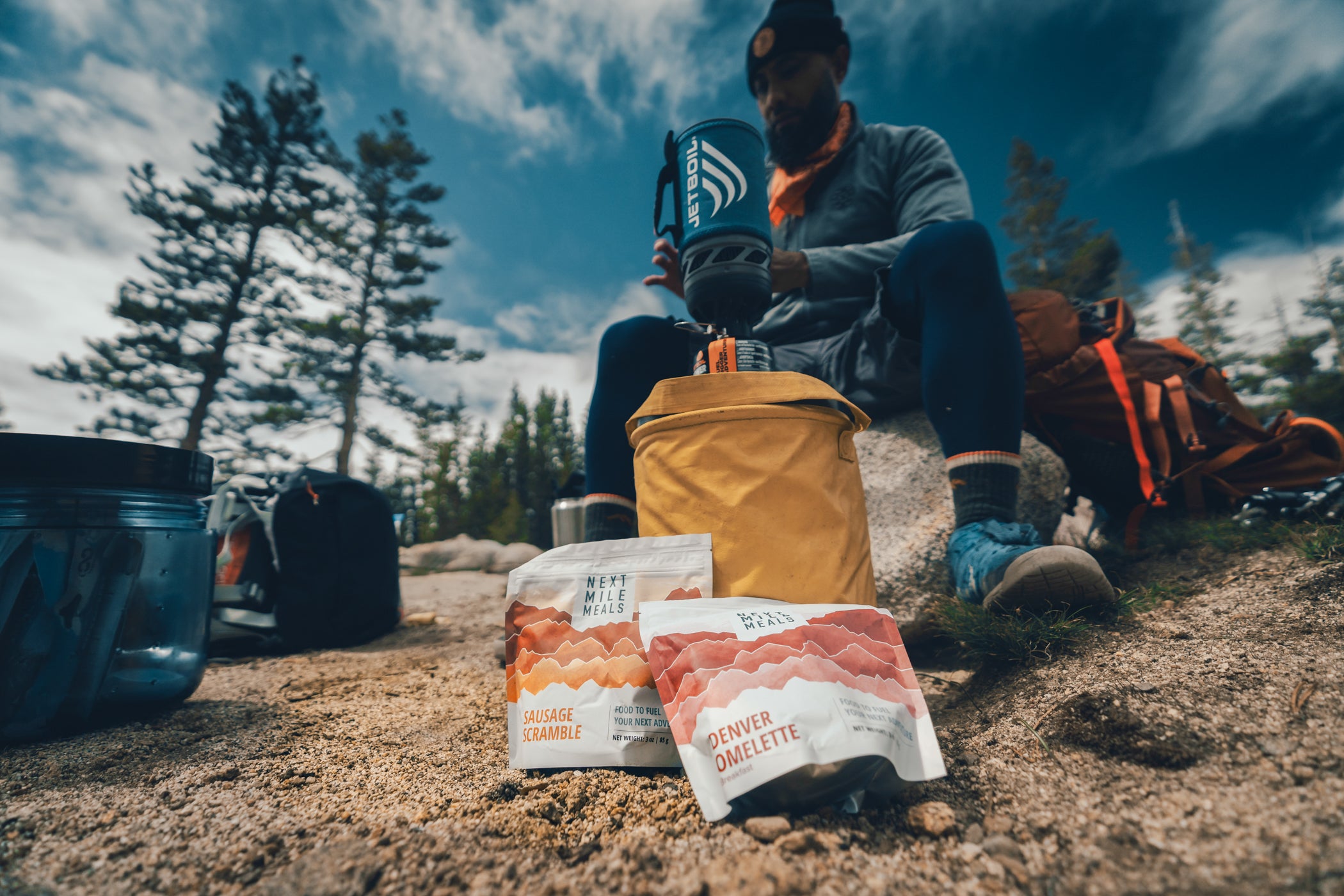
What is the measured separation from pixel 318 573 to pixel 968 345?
272 centimetres

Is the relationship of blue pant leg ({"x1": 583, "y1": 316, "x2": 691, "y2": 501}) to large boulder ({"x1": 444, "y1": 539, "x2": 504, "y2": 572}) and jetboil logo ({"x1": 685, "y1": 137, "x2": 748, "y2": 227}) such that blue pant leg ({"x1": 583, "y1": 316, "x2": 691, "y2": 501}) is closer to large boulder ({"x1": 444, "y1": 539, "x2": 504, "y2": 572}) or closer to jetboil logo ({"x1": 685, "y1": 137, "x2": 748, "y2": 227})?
jetboil logo ({"x1": 685, "y1": 137, "x2": 748, "y2": 227})

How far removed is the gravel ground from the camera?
0.61 meters

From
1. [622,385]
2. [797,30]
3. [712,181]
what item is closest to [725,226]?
[712,181]

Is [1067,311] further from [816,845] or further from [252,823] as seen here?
[252,823]

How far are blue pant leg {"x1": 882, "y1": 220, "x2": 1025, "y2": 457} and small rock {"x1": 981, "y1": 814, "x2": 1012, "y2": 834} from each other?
0.84 metres

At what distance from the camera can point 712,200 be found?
1.24 meters

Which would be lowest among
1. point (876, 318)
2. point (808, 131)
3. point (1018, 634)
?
point (1018, 634)

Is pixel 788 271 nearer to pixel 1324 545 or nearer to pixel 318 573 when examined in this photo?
pixel 1324 545

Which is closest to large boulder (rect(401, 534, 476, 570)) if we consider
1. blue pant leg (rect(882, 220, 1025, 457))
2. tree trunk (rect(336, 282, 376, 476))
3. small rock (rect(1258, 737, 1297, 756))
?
tree trunk (rect(336, 282, 376, 476))

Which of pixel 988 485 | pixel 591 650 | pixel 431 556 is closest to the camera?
pixel 591 650

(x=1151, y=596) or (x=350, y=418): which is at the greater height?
(x=350, y=418)

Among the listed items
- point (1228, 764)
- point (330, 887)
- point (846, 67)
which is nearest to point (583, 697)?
point (330, 887)

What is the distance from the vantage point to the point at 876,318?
166 centimetres

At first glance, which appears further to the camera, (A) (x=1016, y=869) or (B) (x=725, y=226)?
(B) (x=725, y=226)
